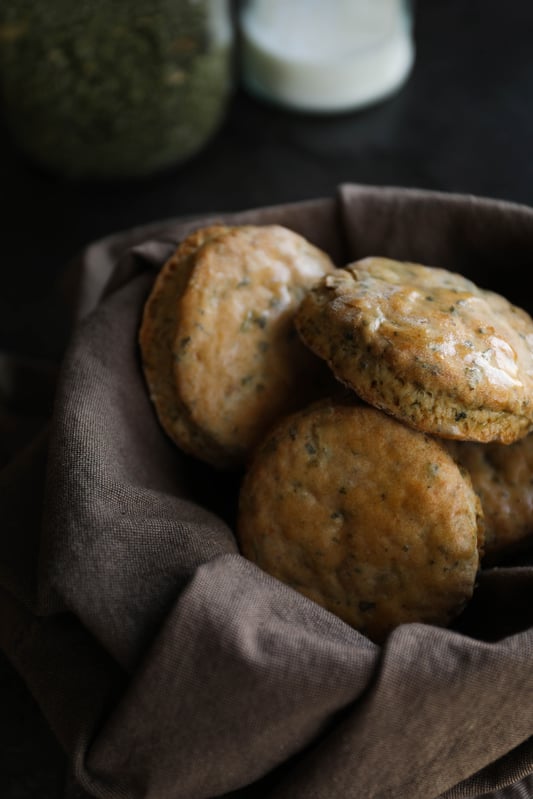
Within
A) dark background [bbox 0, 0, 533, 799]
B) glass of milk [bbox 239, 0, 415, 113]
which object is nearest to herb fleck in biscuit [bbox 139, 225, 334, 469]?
dark background [bbox 0, 0, 533, 799]

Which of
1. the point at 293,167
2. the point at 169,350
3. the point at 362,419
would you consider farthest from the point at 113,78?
the point at 362,419

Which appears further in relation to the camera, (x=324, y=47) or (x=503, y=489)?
(x=324, y=47)

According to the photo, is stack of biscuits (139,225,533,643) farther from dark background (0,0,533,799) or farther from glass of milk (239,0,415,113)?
glass of milk (239,0,415,113)

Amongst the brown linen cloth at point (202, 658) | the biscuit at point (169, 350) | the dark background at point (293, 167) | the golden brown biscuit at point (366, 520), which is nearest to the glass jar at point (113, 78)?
the dark background at point (293, 167)

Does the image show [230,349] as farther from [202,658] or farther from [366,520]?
[202,658]

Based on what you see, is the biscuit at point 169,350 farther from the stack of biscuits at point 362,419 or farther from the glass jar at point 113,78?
the glass jar at point 113,78

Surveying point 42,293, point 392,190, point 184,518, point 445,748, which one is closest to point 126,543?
point 184,518

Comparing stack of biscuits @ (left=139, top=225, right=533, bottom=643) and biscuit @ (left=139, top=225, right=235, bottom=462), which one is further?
biscuit @ (left=139, top=225, right=235, bottom=462)

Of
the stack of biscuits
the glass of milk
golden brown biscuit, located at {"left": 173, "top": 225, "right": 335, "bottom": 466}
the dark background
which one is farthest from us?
the glass of milk

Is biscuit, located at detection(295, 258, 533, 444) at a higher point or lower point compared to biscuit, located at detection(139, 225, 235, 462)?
higher

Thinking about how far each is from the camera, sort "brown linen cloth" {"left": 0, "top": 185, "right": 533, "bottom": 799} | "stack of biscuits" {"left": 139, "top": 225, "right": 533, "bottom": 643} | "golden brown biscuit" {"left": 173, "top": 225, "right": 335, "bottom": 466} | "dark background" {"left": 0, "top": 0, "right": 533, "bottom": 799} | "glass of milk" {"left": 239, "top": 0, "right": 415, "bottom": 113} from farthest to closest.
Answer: "glass of milk" {"left": 239, "top": 0, "right": 415, "bottom": 113}
"dark background" {"left": 0, "top": 0, "right": 533, "bottom": 799}
"golden brown biscuit" {"left": 173, "top": 225, "right": 335, "bottom": 466}
"stack of biscuits" {"left": 139, "top": 225, "right": 533, "bottom": 643}
"brown linen cloth" {"left": 0, "top": 185, "right": 533, "bottom": 799}
